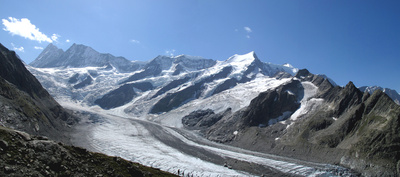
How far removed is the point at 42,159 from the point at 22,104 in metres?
108

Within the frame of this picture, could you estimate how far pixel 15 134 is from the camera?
30328 mm

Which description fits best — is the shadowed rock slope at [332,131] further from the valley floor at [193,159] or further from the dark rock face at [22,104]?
the dark rock face at [22,104]

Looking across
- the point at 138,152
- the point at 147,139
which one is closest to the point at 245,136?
the point at 147,139

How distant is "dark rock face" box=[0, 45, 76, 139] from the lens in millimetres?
100500

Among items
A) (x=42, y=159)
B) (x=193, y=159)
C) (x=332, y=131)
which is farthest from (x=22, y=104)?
(x=332, y=131)

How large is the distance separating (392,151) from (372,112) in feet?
111

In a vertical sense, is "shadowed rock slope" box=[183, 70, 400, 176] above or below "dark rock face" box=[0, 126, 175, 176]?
above

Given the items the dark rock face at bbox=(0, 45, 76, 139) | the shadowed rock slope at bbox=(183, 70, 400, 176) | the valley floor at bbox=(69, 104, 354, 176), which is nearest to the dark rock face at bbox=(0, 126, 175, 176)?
the valley floor at bbox=(69, 104, 354, 176)

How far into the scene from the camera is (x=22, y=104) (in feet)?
389

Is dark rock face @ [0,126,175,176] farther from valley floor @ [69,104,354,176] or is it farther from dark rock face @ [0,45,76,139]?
dark rock face @ [0,45,76,139]

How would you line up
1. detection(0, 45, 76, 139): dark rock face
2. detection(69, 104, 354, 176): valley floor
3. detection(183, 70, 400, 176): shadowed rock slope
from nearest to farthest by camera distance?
detection(69, 104, 354, 176): valley floor
detection(183, 70, 400, 176): shadowed rock slope
detection(0, 45, 76, 139): dark rock face

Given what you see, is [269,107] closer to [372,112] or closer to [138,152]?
[372,112]

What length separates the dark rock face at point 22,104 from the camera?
330 feet

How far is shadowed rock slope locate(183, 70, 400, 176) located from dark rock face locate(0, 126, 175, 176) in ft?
316
